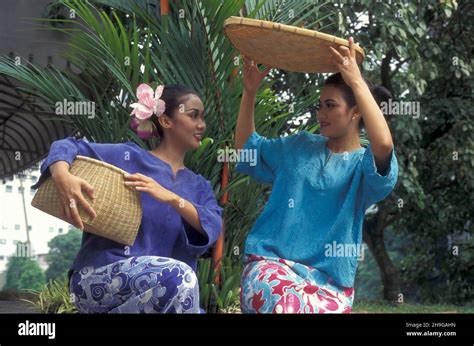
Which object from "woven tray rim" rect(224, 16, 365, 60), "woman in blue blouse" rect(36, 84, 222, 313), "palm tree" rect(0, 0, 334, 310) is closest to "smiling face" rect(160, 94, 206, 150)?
"woman in blue blouse" rect(36, 84, 222, 313)

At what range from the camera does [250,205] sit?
155 inches

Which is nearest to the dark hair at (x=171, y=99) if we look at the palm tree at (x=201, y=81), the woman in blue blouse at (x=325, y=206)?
the woman in blue blouse at (x=325, y=206)

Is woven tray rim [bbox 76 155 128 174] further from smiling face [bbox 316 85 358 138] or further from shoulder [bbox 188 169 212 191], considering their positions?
smiling face [bbox 316 85 358 138]

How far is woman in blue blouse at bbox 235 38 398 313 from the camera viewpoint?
2.36 metres

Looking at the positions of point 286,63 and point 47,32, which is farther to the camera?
point 47,32

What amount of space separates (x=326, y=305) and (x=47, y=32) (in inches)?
257

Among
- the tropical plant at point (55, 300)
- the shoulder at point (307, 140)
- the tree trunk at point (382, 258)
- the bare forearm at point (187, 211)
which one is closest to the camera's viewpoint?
the bare forearm at point (187, 211)

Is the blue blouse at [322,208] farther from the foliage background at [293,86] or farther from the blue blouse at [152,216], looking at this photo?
the foliage background at [293,86]

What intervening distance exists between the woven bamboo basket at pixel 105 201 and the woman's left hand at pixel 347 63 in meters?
0.65

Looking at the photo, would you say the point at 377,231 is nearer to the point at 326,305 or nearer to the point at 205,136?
the point at 205,136

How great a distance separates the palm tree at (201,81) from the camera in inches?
145

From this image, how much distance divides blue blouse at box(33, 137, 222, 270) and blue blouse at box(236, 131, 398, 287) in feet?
0.55

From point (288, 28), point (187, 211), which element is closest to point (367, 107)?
point (288, 28)

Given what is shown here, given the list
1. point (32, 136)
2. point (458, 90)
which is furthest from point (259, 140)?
point (32, 136)
